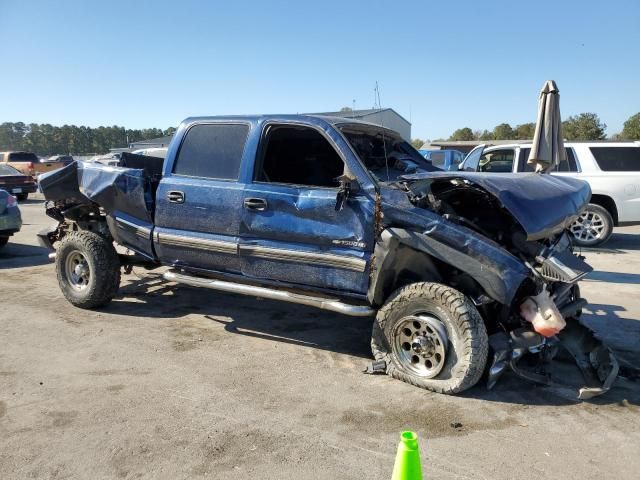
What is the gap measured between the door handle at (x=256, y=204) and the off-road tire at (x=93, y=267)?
204 cm

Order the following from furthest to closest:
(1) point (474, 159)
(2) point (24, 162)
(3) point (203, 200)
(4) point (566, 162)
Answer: (2) point (24, 162) < (1) point (474, 159) < (4) point (566, 162) < (3) point (203, 200)

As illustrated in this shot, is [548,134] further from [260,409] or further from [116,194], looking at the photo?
[116,194]

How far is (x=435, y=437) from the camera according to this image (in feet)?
10.6

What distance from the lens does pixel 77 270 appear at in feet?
19.5

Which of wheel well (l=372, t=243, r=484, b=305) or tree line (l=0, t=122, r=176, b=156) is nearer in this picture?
wheel well (l=372, t=243, r=484, b=305)

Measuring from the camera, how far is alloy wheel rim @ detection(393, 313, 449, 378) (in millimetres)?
3816

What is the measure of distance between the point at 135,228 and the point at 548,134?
14.6 ft

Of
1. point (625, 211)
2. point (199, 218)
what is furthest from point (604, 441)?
point (625, 211)

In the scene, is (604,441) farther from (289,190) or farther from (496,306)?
(289,190)

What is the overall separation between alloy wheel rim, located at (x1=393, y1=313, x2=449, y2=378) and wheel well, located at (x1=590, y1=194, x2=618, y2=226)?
7581 mm

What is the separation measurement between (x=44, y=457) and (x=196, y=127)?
3.29 metres

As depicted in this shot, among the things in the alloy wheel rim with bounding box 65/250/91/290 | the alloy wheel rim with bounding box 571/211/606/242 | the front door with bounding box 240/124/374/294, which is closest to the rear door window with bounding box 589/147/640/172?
the alloy wheel rim with bounding box 571/211/606/242

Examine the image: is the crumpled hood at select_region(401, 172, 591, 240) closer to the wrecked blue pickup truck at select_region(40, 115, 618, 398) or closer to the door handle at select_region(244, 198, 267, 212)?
the wrecked blue pickup truck at select_region(40, 115, 618, 398)

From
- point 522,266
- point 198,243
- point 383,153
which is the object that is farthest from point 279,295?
point 522,266
